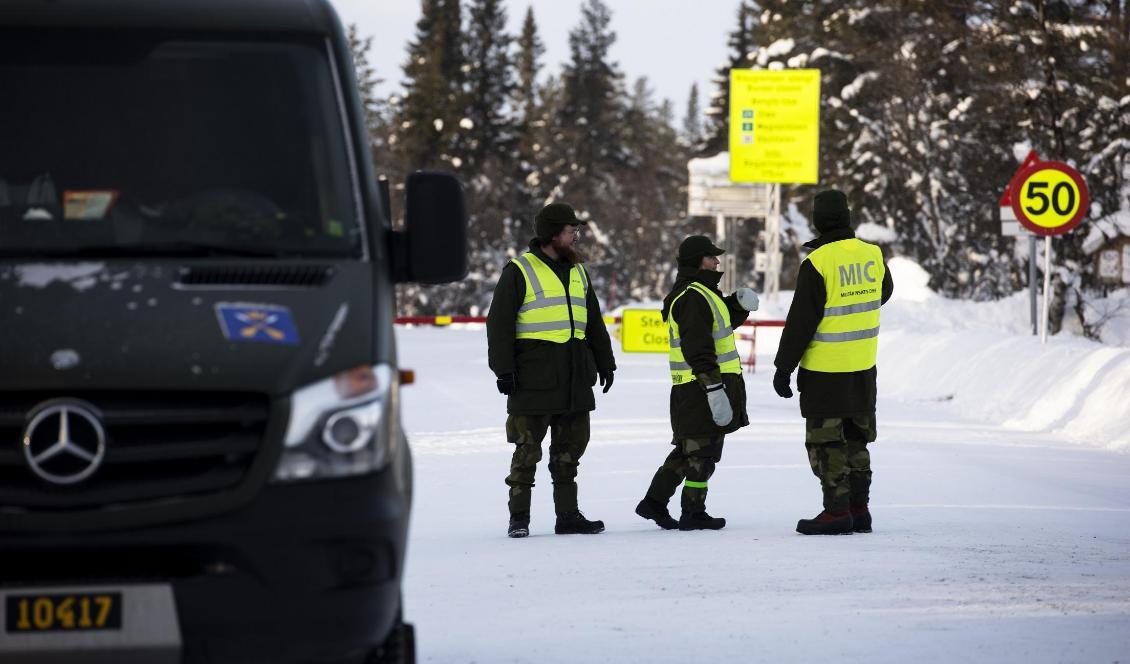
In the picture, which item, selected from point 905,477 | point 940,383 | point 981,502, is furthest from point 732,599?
point 940,383

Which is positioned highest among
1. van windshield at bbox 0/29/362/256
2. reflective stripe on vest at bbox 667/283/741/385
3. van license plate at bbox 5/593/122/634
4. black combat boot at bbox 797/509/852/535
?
van windshield at bbox 0/29/362/256

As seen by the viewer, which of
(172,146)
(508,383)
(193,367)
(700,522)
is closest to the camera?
(193,367)

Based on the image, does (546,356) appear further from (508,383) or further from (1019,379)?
(1019,379)

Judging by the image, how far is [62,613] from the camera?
4102mm

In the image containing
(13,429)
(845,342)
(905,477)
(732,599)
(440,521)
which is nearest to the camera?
(13,429)

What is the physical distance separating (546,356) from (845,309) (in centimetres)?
158

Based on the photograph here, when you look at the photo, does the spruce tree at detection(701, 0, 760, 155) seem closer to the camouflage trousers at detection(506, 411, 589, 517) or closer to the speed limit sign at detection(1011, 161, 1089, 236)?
the speed limit sign at detection(1011, 161, 1089, 236)

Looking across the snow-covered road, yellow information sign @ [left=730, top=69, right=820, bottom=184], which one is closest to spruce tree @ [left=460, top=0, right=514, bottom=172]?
yellow information sign @ [left=730, top=69, right=820, bottom=184]

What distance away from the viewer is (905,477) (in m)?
12.1

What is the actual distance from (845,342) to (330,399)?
5307 millimetres

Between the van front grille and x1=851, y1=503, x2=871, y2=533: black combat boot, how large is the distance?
5.50 m

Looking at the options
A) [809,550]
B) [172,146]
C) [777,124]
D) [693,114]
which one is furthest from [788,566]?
[693,114]

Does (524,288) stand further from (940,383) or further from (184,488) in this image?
(940,383)

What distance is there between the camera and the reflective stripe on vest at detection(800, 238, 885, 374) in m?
9.18
